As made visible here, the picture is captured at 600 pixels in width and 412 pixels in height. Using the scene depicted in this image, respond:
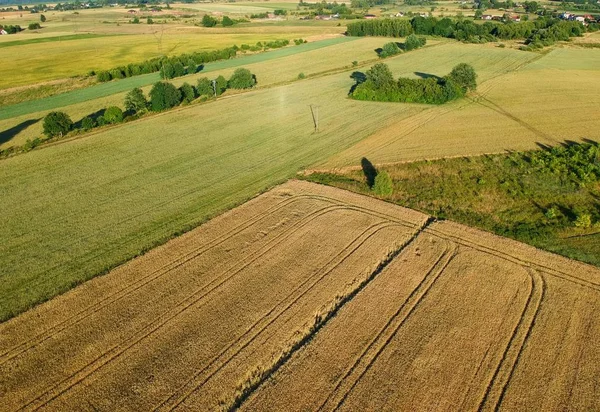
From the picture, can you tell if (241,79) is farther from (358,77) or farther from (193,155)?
(193,155)

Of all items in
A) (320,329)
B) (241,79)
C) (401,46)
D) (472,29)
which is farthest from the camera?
(472,29)

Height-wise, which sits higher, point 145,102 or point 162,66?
point 162,66

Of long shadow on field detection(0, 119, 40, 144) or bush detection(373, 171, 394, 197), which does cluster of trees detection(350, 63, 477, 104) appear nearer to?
bush detection(373, 171, 394, 197)

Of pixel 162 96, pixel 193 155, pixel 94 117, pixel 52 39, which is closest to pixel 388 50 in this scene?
pixel 162 96

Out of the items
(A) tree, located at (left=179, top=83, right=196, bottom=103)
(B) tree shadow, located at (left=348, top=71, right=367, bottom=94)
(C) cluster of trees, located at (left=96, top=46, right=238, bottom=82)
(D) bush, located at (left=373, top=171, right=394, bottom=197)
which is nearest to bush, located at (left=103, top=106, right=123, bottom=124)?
(A) tree, located at (left=179, top=83, right=196, bottom=103)

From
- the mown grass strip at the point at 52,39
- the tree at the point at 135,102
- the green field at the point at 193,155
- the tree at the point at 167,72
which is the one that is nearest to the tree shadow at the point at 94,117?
the green field at the point at 193,155

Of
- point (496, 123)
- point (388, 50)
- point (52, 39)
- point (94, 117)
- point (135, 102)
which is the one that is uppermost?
point (52, 39)

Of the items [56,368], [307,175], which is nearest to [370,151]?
[307,175]

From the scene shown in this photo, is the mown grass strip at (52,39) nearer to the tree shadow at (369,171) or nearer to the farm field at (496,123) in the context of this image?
the farm field at (496,123)

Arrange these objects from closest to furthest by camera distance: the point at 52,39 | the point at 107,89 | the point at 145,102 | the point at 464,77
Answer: the point at 145,102 < the point at 464,77 < the point at 107,89 < the point at 52,39
